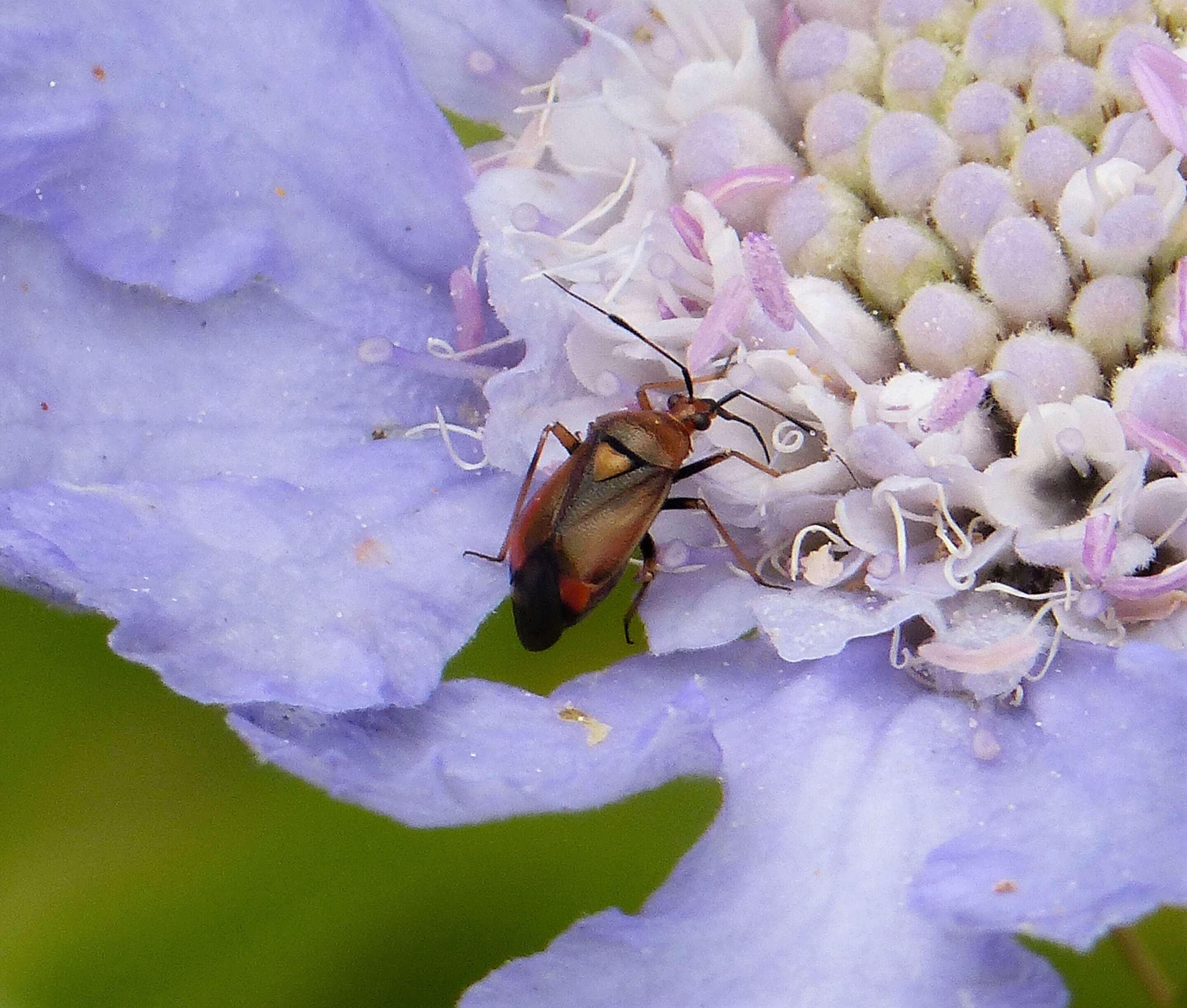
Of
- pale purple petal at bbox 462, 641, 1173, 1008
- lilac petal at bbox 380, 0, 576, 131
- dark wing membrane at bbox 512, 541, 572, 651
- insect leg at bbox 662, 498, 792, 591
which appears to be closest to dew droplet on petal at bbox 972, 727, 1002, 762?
pale purple petal at bbox 462, 641, 1173, 1008

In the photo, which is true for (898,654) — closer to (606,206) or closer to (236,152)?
(606,206)

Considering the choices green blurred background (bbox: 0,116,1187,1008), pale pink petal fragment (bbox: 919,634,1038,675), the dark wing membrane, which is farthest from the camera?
green blurred background (bbox: 0,116,1187,1008)

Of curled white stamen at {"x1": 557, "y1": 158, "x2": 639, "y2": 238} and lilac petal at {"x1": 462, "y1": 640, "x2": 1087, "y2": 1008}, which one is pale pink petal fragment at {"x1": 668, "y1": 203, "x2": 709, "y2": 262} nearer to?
curled white stamen at {"x1": 557, "y1": 158, "x2": 639, "y2": 238}

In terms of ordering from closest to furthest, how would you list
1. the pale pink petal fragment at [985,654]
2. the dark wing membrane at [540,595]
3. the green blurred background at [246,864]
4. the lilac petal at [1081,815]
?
the lilac petal at [1081,815]
the pale pink petal fragment at [985,654]
the dark wing membrane at [540,595]
the green blurred background at [246,864]

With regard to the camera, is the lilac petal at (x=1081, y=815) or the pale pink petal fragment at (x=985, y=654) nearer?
the lilac petal at (x=1081, y=815)

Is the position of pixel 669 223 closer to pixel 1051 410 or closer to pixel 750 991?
pixel 1051 410

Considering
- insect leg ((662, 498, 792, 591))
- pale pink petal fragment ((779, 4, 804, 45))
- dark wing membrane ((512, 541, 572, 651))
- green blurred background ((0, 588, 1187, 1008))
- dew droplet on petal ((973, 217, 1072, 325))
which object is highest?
pale pink petal fragment ((779, 4, 804, 45))

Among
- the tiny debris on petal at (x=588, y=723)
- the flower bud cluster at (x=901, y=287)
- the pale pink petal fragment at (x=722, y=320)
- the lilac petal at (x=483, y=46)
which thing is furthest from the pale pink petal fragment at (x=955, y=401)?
the lilac petal at (x=483, y=46)

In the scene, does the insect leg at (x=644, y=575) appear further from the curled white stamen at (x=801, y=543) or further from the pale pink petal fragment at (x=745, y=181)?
the pale pink petal fragment at (x=745, y=181)
